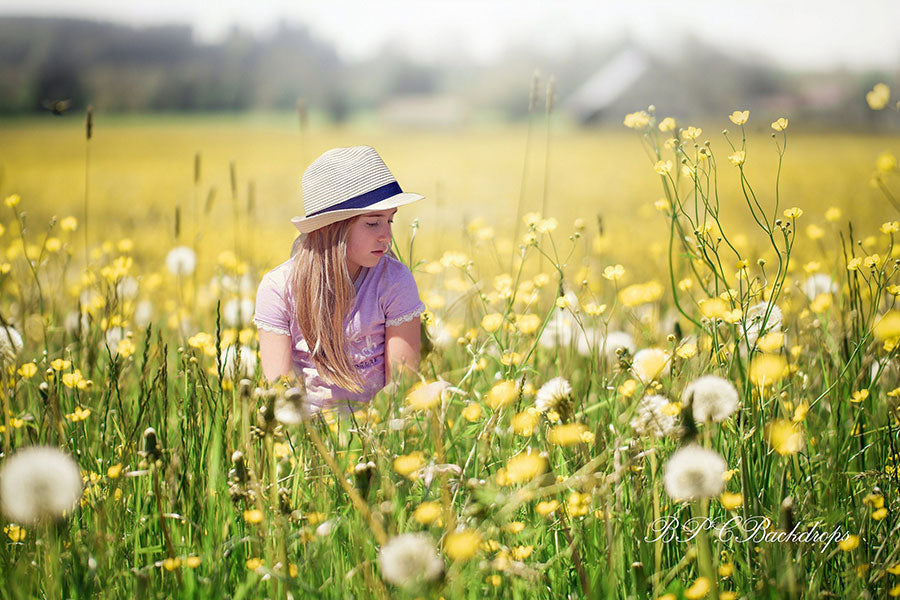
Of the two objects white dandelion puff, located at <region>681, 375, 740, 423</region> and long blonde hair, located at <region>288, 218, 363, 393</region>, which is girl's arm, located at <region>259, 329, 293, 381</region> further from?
white dandelion puff, located at <region>681, 375, 740, 423</region>

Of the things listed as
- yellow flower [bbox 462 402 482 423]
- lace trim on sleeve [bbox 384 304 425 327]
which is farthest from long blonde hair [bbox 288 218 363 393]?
yellow flower [bbox 462 402 482 423]

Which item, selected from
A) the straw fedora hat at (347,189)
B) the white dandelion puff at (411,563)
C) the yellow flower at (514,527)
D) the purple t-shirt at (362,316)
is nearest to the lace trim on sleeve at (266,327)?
the purple t-shirt at (362,316)

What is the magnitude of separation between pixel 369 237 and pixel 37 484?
Answer: 2.65ft

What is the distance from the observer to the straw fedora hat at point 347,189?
1.51 m

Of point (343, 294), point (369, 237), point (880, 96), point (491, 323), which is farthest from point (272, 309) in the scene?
point (880, 96)

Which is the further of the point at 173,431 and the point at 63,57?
the point at 63,57

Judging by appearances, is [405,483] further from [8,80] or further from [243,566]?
[8,80]

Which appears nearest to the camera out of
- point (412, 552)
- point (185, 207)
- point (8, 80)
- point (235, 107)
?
point (412, 552)

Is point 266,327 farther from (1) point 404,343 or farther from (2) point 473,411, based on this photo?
(2) point 473,411

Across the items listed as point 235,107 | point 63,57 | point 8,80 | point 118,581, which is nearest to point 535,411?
point 118,581

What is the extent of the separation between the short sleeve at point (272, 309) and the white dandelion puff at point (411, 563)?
83cm

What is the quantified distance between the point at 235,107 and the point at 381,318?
24132mm

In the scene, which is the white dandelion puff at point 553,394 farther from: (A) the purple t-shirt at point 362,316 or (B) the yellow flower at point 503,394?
(A) the purple t-shirt at point 362,316

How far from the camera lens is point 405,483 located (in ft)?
4.11
